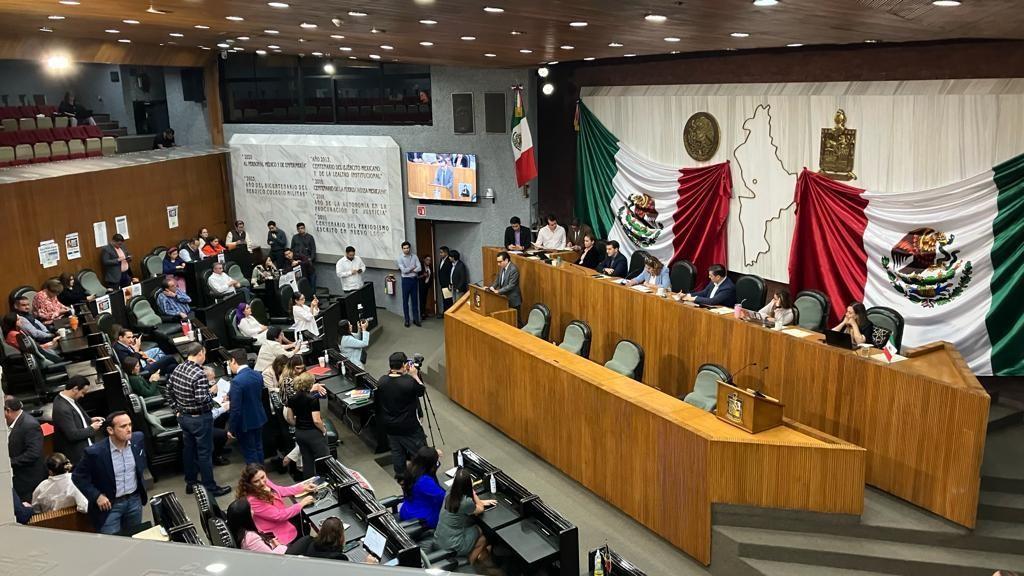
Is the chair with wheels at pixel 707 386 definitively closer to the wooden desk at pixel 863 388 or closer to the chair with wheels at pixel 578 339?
the wooden desk at pixel 863 388

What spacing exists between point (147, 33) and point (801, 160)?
23.8 feet

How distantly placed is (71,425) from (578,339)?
486 centimetres

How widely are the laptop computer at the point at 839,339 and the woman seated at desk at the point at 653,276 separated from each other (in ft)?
7.90

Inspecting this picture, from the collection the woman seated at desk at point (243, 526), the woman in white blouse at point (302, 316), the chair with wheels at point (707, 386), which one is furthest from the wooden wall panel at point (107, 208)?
the chair with wheels at point (707, 386)

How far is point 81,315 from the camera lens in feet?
33.9

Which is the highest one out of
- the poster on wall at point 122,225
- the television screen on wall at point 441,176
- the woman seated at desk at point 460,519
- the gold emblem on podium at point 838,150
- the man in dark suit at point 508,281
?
the gold emblem on podium at point 838,150

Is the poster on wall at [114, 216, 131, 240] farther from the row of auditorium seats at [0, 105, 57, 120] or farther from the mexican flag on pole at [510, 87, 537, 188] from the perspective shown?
the mexican flag on pole at [510, 87, 537, 188]

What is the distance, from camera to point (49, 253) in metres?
11.6

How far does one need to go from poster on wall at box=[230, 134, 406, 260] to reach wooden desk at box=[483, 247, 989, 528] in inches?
234

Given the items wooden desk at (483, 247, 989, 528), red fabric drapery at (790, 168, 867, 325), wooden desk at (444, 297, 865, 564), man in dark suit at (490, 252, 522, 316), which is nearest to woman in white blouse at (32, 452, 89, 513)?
wooden desk at (444, 297, 865, 564)

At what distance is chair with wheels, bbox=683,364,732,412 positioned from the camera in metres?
7.18

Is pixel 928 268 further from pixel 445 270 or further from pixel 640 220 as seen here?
pixel 445 270

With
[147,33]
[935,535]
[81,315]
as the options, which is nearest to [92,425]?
[81,315]

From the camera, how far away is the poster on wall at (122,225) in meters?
12.9
